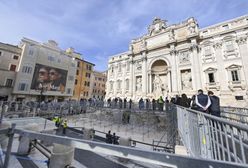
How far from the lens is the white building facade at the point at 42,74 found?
23.7 meters

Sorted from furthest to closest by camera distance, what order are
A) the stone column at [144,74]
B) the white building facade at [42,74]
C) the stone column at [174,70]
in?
the stone column at [144,74]
the white building facade at [42,74]
the stone column at [174,70]

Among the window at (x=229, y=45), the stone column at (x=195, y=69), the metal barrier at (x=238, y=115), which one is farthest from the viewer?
the stone column at (x=195, y=69)

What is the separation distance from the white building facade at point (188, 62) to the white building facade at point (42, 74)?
13630mm

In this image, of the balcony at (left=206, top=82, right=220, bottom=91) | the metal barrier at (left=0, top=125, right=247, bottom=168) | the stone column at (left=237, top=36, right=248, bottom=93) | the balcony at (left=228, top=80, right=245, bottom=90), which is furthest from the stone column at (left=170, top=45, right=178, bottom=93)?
the metal barrier at (left=0, top=125, right=247, bottom=168)

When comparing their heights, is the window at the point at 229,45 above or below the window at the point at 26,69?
above

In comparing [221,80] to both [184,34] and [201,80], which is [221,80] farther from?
[184,34]

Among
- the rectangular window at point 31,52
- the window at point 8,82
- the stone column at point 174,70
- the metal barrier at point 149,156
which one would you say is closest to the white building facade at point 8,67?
the window at point 8,82

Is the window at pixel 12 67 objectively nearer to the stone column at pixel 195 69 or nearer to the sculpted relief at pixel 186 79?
the sculpted relief at pixel 186 79

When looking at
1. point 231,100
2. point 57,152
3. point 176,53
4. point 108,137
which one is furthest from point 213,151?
point 176,53

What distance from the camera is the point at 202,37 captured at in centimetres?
2084

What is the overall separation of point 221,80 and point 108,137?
18.7 meters

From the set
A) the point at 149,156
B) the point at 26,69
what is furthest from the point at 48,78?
the point at 149,156

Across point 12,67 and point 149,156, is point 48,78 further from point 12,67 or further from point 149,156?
point 149,156

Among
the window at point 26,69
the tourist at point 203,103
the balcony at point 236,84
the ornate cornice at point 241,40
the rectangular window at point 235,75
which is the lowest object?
Answer: the tourist at point 203,103
